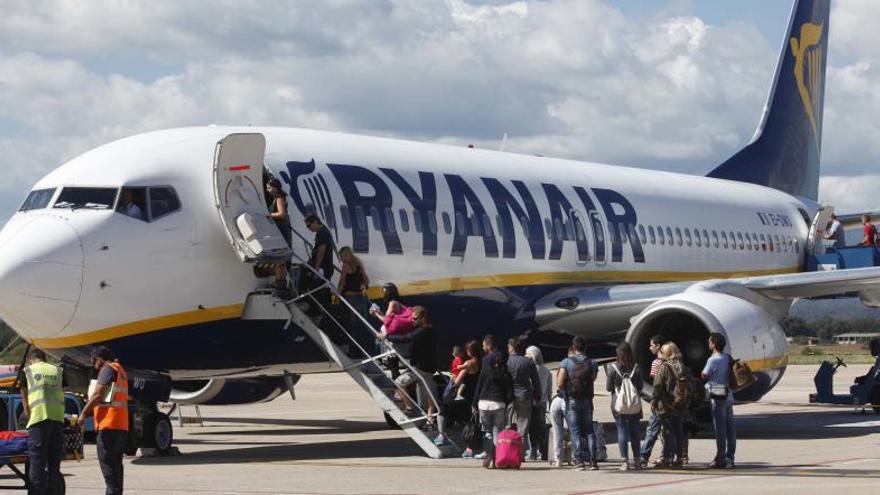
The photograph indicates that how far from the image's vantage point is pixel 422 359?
58.7 feet

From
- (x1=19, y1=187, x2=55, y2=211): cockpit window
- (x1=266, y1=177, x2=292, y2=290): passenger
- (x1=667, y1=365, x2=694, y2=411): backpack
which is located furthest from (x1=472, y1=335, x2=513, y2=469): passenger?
(x1=19, y1=187, x2=55, y2=211): cockpit window

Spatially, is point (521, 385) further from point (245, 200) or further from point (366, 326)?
point (245, 200)

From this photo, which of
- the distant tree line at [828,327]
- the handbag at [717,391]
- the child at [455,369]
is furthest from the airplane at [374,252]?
the distant tree line at [828,327]

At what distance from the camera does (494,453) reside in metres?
16.2

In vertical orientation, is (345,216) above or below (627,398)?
above

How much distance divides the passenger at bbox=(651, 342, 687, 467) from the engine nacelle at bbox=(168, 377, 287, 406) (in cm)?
790

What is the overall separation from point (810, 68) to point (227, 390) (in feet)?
55.9

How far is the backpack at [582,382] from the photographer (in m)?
16.2

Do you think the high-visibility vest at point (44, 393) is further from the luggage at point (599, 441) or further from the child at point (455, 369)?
the luggage at point (599, 441)

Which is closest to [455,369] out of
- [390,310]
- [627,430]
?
[390,310]

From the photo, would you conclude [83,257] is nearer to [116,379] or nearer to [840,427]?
[116,379]

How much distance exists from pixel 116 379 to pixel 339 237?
5406 millimetres

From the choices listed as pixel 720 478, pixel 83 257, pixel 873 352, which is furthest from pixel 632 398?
pixel 873 352

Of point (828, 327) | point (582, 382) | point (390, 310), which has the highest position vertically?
point (390, 310)
